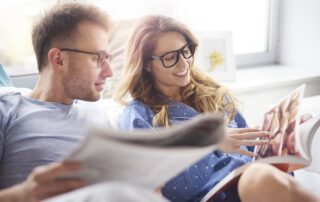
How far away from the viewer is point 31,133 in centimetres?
115

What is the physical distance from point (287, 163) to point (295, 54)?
5.15 ft

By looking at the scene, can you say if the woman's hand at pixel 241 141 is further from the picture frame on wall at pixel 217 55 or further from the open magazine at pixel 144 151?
the picture frame on wall at pixel 217 55

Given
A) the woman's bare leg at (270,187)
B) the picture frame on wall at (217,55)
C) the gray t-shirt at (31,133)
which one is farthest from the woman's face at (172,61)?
the picture frame on wall at (217,55)

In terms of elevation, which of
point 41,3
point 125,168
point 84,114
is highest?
point 41,3

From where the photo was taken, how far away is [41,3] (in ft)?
5.94

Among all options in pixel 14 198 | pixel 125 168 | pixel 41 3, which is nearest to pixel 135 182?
pixel 125 168

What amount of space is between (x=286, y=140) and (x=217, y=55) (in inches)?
43.8

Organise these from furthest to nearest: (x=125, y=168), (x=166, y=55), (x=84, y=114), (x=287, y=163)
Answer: (x=166, y=55)
(x=84, y=114)
(x=287, y=163)
(x=125, y=168)

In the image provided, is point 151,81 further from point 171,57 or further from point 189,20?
point 189,20

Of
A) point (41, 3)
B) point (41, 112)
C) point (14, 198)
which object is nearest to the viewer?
point (14, 198)

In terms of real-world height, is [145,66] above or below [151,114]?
above

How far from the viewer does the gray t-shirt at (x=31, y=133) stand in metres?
1.12

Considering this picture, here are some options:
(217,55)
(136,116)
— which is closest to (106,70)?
(136,116)

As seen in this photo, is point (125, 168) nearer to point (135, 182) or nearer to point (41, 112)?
point (135, 182)
